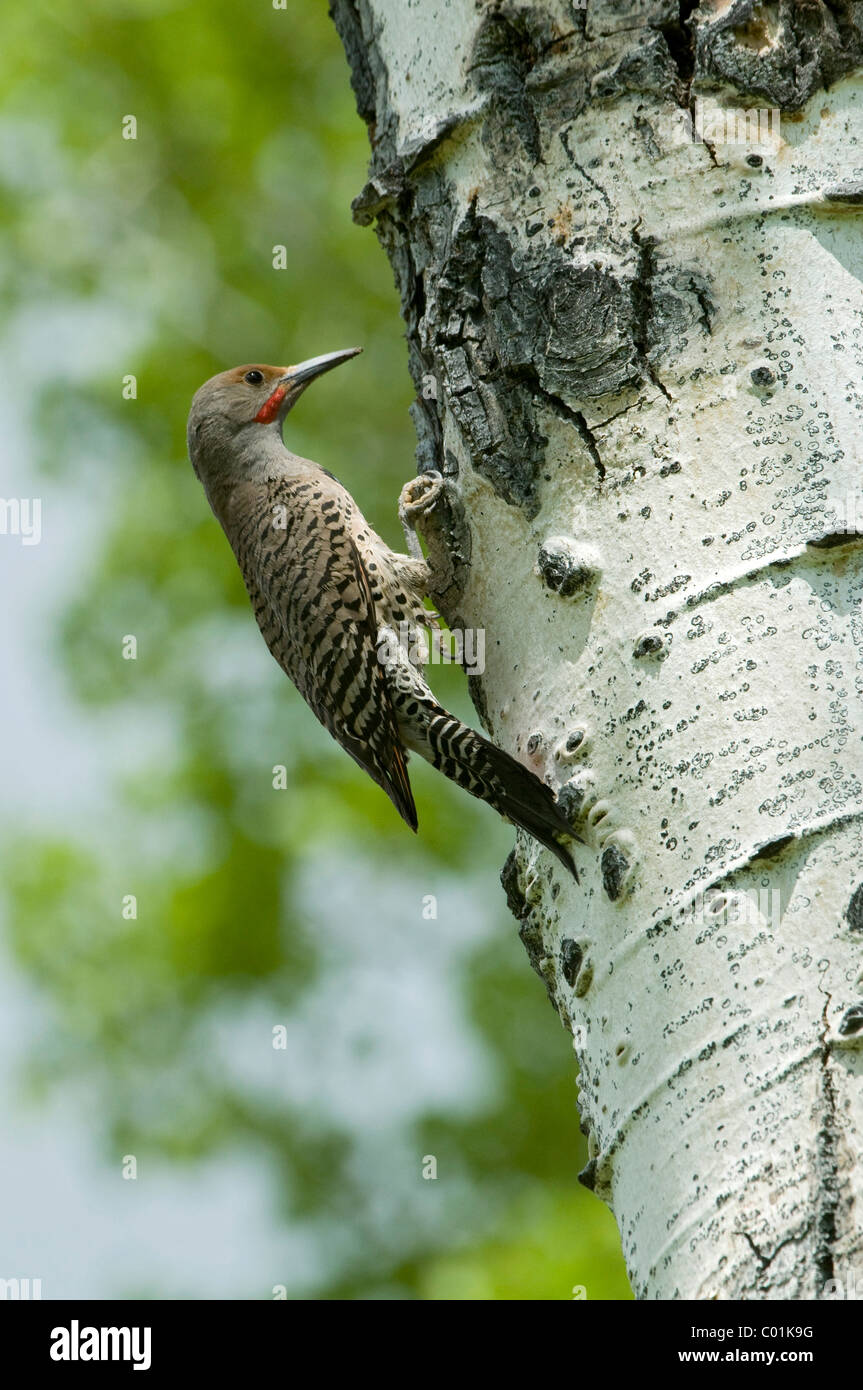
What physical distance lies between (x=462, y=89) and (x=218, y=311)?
3.90 metres

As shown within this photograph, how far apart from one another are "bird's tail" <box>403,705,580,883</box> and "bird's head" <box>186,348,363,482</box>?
4.63ft

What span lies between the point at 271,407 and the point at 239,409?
0.39 feet

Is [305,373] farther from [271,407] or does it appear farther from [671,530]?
[671,530]

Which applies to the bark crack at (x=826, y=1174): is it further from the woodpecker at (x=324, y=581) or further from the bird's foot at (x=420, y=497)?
the woodpecker at (x=324, y=581)

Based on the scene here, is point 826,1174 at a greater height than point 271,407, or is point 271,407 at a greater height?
point 271,407

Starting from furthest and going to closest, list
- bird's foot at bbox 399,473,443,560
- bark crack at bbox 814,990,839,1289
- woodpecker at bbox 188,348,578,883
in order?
woodpecker at bbox 188,348,578,883 < bird's foot at bbox 399,473,443,560 < bark crack at bbox 814,990,839,1289

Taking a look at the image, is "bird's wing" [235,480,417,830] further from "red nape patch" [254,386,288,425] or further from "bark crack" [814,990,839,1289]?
"bark crack" [814,990,839,1289]

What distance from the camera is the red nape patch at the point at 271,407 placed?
16.7 ft

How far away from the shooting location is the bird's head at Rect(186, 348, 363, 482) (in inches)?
198

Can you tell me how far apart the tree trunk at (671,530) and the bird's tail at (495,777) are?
0.05 meters

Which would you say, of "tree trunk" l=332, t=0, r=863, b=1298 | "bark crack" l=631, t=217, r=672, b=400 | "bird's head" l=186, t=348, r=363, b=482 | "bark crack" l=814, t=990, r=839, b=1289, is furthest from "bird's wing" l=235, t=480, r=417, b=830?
"bark crack" l=814, t=990, r=839, b=1289

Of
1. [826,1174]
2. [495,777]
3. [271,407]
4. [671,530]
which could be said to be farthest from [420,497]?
[826,1174]

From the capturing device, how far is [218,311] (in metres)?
6.71

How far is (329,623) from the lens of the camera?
4.38 meters
